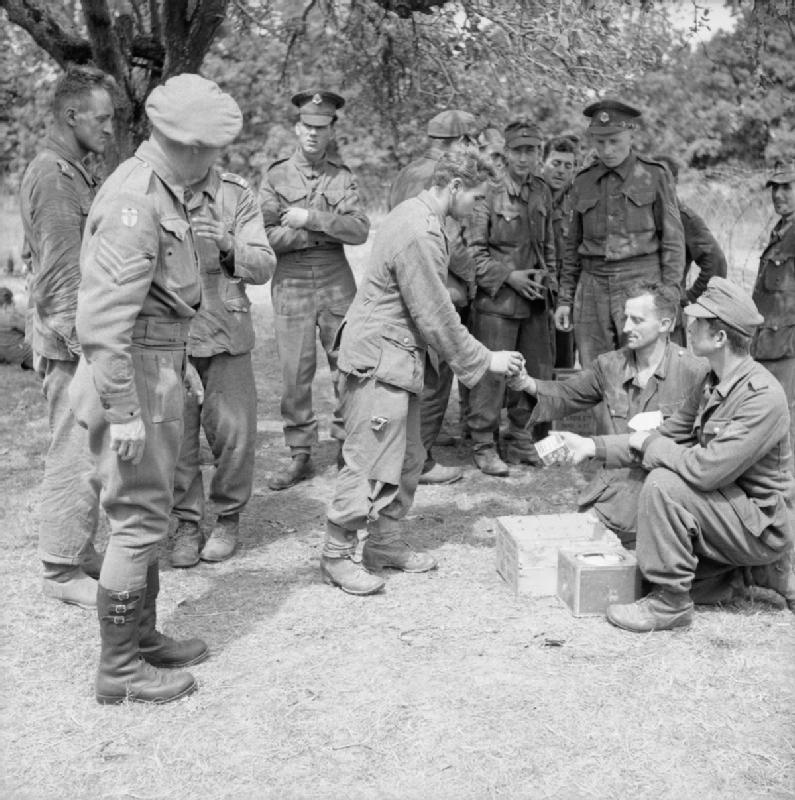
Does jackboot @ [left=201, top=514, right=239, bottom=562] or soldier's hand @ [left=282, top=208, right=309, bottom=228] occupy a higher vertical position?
soldier's hand @ [left=282, top=208, right=309, bottom=228]

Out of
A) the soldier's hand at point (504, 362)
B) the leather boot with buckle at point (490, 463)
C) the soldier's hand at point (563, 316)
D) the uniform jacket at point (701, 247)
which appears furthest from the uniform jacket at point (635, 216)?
the soldier's hand at point (504, 362)

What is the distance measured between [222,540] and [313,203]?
2.33 m

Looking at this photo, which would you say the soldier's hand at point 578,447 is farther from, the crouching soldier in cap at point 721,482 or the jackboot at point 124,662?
the jackboot at point 124,662

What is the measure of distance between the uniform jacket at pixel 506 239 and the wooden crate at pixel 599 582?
9.06 ft

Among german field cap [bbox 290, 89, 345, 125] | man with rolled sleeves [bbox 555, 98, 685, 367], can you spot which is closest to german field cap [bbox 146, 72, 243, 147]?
german field cap [bbox 290, 89, 345, 125]

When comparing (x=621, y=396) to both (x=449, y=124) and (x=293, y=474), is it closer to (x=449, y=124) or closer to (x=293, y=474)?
(x=449, y=124)

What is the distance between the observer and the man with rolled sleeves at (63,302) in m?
4.87

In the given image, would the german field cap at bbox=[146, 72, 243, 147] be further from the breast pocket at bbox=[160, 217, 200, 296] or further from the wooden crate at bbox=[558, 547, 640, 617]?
the wooden crate at bbox=[558, 547, 640, 617]

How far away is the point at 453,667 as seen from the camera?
4.46 metres

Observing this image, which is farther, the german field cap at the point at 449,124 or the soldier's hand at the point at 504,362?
the german field cap at the point at 449,124

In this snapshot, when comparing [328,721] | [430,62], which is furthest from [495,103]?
[328,721]

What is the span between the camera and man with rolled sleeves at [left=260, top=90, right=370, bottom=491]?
6.84 m

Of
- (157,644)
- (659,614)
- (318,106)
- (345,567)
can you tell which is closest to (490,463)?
(345,567)

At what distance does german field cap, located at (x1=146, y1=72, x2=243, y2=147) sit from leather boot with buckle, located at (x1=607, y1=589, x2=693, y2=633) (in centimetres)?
264
